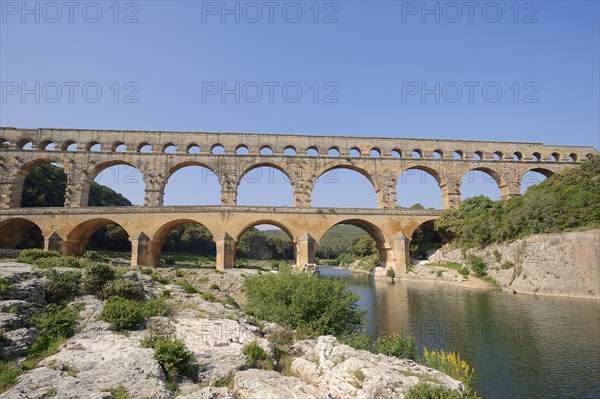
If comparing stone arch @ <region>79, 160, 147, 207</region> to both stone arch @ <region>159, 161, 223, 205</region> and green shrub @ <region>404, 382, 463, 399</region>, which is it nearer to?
stone arch @ <region>159, 161, 223, 205</region>

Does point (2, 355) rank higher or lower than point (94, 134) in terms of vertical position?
lower

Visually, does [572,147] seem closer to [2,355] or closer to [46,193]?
[2,355]

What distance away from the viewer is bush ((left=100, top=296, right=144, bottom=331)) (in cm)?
977

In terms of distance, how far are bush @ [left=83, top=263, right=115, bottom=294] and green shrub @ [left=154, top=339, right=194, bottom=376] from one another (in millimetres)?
7230

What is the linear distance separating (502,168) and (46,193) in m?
59.0

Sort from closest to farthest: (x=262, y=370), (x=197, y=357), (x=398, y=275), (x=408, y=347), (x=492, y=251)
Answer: (x=262, y=370), (x=197, y=357), (x=408, y=347), (x=492, y=251), (x=398, y=275)

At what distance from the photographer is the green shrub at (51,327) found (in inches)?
335

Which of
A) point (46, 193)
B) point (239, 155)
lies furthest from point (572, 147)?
point (46, 193)

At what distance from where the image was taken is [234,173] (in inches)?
1421

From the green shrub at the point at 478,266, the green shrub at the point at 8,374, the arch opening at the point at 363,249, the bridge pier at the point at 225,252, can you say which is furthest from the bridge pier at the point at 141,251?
the green shrub at the point at 478,266

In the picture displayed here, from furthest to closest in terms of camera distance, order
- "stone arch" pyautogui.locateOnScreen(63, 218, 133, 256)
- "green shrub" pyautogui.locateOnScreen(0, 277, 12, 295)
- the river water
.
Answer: "stone arch" pyautogui.locateOnScreen(63, 218, 133, 256) < "green shrub" pyautogui.locateOnScreen(0, 277, 12, 295) < the river water

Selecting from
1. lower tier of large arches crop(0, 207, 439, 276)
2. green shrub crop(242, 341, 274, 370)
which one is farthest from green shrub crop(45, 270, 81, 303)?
lower tier of large arches crop(0, 207, 439, 276)

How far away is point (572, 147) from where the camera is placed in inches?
1639

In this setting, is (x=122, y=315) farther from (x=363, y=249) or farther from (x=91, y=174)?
(x=363, y=249)
